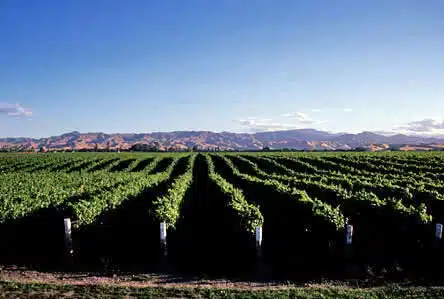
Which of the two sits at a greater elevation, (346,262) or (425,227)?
(425,227)

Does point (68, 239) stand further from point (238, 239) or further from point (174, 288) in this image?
point (238, 239)

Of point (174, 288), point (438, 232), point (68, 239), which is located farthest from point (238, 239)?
point (438, 232)

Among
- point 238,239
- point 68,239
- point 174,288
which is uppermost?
point 68,239

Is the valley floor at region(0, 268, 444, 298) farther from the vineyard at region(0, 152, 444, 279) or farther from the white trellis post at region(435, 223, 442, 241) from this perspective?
the white trellis post at region(435, 223, 442, 241)

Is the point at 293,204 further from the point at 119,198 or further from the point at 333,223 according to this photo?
the point at 119,198

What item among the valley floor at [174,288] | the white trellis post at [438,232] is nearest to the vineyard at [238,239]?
the white trellis post at [438,232]

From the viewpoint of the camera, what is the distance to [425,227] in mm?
11188

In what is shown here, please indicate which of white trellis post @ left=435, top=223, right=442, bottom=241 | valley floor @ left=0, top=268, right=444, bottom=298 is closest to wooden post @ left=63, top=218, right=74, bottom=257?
valley floor @ left=0, top=268, right=444, bottom=298

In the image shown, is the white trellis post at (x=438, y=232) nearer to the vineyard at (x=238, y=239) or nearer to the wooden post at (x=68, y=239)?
the vineyard at (x=238, y=239)

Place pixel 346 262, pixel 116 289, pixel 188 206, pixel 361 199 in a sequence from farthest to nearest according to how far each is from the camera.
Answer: pixel 188 206 < pixel 361 199 < pixel 346 262 < pixel 116 289

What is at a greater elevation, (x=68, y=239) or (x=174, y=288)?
(x=68, y=239)

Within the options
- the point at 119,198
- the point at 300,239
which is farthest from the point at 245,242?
the point at 119,198

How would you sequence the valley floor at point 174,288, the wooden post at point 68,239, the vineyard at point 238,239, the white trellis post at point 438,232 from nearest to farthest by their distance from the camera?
1. the valley floor at point 174,288
2. the white trellis post at point 438,232
3. the vineyard at point 238,239
4. the wooden post at point 68,239

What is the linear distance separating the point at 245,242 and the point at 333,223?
275 centimetres
